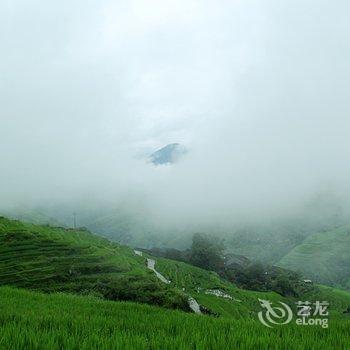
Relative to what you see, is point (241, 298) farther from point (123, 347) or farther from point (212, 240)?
point (123, 347)

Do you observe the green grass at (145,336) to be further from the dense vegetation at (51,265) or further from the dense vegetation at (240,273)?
the dense vegetation at (240,273)

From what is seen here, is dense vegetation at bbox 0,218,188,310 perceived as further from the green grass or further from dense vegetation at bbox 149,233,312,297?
dense vegetation at bbox 149,233,312,297

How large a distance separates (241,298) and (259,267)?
2822 inches

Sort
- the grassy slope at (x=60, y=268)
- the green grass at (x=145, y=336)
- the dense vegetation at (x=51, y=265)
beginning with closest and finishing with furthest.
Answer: the green grass at (x=145, y=336) < the grassy slope at (x=60, y=268) < the dense vegetation at (x=51, y=265)

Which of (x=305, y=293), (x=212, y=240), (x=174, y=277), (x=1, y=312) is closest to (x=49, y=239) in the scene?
(x=174, y=277)

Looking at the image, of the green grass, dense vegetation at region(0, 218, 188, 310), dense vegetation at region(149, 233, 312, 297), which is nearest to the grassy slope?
dense vegetation at region(0, 218, 188, 310)

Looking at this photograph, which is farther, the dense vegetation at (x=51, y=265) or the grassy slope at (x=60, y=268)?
the dense vegetation at (x=51, y=265)

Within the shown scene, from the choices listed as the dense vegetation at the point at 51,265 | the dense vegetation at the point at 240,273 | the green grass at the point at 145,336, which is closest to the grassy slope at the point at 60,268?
the dense vegetation at the point at 51,265

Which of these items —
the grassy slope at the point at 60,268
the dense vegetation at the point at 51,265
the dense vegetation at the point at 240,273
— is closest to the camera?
the grassy slope at the point at 60,268

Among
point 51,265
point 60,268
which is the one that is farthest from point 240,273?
point 60,268

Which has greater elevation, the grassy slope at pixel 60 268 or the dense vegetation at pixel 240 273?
the dense vegetation at pixel 240 273

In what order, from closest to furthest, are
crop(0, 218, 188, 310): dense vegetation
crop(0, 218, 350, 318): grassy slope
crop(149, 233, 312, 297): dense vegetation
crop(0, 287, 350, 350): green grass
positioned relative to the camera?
crop(0, 287, 350, 350): green grass, crop(0, 218, 350, 318): grassy slope, crop(0, 218, 188, 310): dense vegetation, crop(149, 233, 312, 297): dense vegetation

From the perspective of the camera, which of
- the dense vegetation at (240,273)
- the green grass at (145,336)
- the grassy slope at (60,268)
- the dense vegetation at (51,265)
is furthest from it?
the dense vegetation at (240,273)

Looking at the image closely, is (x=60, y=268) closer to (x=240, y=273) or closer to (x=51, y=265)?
(x=51, y=265)
